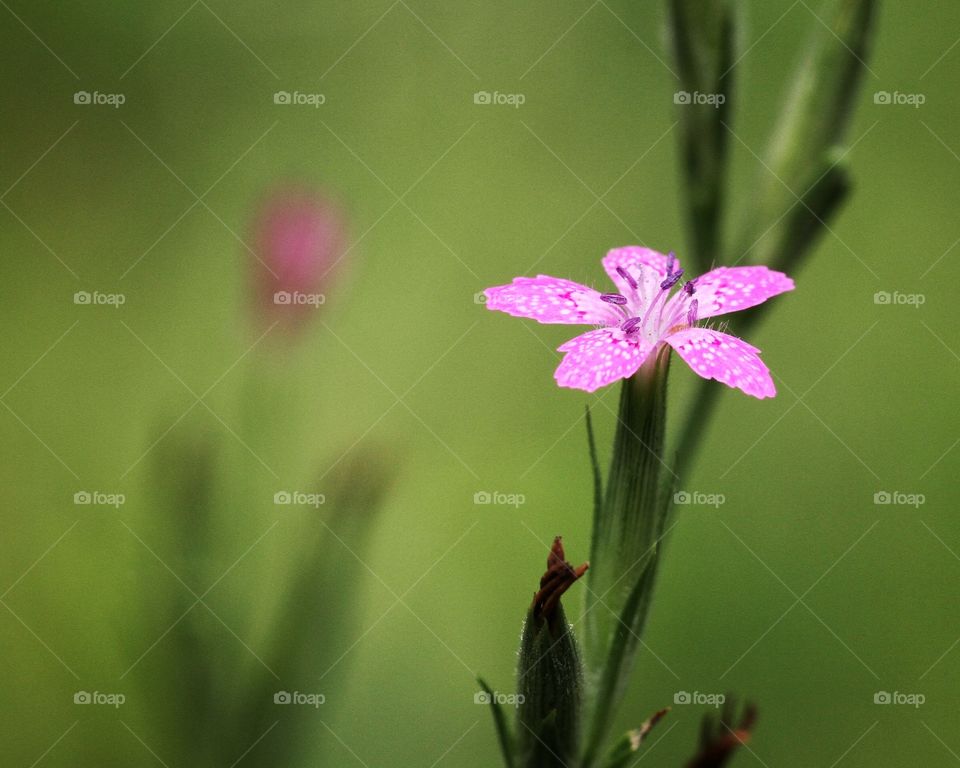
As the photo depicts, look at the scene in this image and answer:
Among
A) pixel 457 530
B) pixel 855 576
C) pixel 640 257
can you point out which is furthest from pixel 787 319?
pixel 640 257

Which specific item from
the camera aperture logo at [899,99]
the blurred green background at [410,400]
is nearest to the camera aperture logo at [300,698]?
the blurred green background at [410,400]

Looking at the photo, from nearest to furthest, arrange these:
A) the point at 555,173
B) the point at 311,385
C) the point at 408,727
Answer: the point at 408,727 < the point at 311,385 < the point at 555,173

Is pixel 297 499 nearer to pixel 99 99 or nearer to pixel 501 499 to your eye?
pixel 501 499

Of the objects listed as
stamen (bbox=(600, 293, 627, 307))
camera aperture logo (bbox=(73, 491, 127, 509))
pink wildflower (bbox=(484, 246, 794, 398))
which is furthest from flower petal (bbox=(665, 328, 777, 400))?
camera aperture logo (bbox=(73, 491, 127, 509))

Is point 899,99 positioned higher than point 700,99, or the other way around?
point 899,99

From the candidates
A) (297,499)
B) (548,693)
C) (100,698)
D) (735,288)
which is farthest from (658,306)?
(100,698)

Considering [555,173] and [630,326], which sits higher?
[555,173]

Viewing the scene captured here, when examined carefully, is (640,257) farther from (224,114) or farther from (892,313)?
(224,114)
